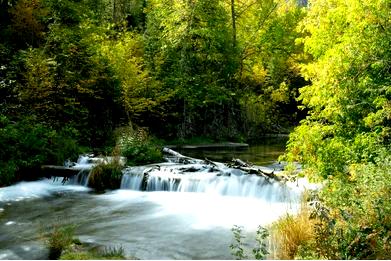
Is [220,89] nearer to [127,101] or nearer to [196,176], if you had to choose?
[127,101]

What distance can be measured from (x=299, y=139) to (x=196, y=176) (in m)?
5.28

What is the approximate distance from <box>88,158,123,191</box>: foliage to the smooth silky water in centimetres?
25

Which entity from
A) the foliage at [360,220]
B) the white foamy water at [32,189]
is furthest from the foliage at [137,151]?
the foliage at [360,220]

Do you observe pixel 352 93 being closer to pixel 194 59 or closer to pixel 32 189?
pixel 32 189

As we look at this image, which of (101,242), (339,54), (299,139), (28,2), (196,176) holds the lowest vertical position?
(101,242)

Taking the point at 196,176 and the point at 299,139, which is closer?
the point at 299,139

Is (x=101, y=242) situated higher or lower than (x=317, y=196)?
lower

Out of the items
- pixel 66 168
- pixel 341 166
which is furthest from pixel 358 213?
pixel 66 168

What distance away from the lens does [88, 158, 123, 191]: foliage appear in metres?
14.4

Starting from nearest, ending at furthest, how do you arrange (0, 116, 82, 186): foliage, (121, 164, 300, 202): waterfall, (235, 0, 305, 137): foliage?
(121, 164, 300, 202): waterfall → (0, 116, 82, 186): foliage → (235, 0, 305, 137): foliage

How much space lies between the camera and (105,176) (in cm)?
1458

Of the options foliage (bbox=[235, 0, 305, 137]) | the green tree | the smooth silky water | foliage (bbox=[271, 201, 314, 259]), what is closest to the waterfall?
the smooth silky water

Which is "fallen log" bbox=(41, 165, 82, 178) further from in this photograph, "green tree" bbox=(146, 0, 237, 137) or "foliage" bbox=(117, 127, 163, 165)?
"green tree" bbox=(146, 0, 237, 137)

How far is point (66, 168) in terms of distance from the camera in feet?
49.4
